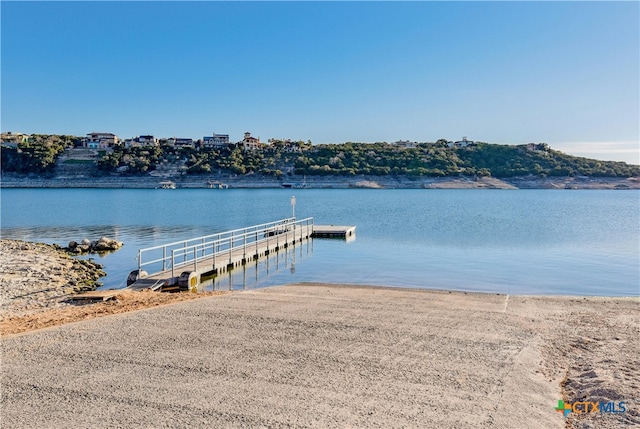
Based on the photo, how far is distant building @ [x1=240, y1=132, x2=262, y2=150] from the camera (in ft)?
537

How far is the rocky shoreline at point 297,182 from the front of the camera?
418ft

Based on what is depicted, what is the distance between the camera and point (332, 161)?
142500 millimetres

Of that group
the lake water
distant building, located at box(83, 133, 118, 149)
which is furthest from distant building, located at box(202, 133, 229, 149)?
the lake water

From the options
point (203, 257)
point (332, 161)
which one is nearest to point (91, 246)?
point (203, 257)

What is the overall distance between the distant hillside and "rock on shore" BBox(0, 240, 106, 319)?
112638mm

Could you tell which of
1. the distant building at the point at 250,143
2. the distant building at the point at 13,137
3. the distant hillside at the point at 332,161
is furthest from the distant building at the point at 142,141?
the distant building at the point at 13,137

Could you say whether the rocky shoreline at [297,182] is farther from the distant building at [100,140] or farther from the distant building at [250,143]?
the distant building at [100,140]

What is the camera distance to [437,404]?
5742 millimetres

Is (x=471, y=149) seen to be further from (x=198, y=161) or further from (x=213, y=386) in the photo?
(x=213, y=386)

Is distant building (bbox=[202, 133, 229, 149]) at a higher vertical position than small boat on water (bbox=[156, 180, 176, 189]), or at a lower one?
higher

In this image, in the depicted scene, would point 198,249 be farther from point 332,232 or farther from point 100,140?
point 100,140

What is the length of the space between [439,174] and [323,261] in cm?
11472

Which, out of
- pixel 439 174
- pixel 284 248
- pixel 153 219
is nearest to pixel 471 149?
pixel 439 174

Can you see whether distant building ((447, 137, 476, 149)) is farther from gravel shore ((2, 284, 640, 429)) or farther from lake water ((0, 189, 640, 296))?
gravel shore ((2, 284, 640, 429))
